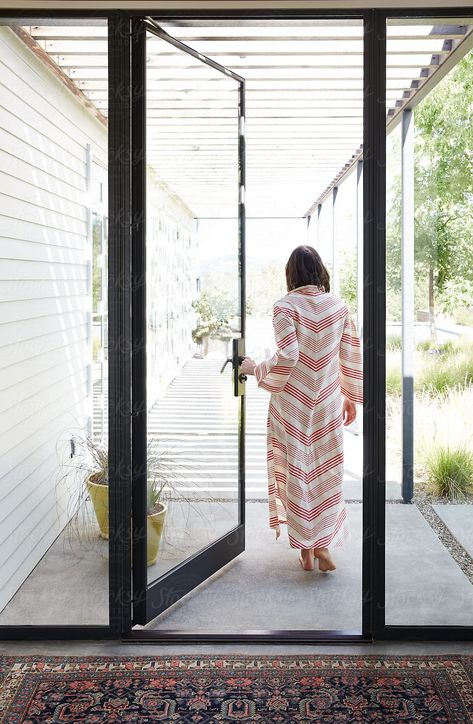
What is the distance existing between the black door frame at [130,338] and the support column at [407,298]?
0.09 metres

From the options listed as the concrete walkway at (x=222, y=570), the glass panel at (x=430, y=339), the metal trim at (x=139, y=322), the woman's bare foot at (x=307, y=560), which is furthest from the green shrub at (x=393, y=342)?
the woman's bare foot at (x=307, y=560)

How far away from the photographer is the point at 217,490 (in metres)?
3.36

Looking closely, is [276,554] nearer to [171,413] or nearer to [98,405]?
[171,413]

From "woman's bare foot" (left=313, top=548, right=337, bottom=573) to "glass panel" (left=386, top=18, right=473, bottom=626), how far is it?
0.66m

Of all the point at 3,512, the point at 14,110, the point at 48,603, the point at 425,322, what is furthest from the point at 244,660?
the point at 14,110

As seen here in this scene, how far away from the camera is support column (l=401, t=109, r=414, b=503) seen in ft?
9.19

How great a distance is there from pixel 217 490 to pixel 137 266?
3.67 ft

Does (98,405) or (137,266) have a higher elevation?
(137,266)

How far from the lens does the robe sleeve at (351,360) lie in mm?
3463

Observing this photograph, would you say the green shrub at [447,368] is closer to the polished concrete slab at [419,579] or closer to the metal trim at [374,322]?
the metal trim at [374,322]

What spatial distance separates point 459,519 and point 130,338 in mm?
1424

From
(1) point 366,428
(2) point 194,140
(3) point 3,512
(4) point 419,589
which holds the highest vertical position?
(2) point 194,140

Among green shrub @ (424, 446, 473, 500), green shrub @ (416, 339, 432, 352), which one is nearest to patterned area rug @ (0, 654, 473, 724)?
green shrub @ (424, 446, 473, 500)

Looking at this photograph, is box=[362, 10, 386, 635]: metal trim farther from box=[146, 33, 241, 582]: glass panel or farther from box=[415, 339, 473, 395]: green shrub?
box=[146, 33, 241, 582]: glass panel
